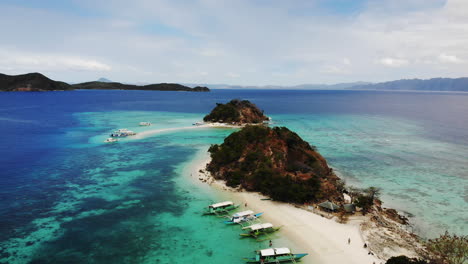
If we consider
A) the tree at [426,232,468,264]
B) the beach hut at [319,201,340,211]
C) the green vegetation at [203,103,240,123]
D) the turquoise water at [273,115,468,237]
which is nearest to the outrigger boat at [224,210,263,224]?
the beach hut at [319,201,340,211]

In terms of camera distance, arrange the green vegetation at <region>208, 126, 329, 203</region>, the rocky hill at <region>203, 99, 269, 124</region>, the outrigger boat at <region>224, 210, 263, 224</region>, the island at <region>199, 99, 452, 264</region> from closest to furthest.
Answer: the island at <region>199, 99, 452, 264</region>
the outrigger boat at <region>224, 210, 263, 224</region>
the green vegetation at <region>208, 126, 329, 203</region>
the rocky hill at <region>203, 99, 269, 124</region>

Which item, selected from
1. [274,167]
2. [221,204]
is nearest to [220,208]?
[221,204]

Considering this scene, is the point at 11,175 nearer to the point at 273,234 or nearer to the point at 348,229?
the point at 273,234

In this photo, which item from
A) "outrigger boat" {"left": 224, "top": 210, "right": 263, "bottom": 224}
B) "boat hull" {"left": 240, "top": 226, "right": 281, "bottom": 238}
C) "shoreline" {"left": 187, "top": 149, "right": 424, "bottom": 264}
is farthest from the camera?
"outrigger boat" {"left": 224, "top": 210, "right": 263, "bottom": 224}

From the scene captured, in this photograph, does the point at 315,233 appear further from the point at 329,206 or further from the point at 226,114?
the point at 226,114

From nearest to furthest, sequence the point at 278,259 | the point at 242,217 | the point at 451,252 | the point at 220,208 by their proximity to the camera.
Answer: the point at 451,252, the point at 278,259, the point at 242,217, the point at 220,208

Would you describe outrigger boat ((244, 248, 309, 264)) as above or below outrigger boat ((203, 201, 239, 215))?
below

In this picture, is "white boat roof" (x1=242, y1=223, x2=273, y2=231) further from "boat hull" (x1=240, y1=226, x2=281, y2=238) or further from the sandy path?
the sandy path
